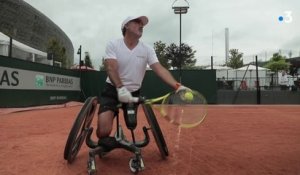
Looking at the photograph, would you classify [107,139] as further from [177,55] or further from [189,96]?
[177,55]

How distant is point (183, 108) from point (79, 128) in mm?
1287

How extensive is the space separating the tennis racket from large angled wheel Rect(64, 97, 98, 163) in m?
0.75

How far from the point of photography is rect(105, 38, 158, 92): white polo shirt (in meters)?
5.19

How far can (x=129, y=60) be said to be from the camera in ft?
17.2

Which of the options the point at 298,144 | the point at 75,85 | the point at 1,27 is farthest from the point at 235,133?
the point at 1,27

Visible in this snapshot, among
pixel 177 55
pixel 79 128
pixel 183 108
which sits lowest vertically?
pixel 79 128

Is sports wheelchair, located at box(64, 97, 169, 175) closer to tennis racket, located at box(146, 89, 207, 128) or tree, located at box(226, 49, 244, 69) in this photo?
tennis racket, located at box(146, 89, 207, 128)

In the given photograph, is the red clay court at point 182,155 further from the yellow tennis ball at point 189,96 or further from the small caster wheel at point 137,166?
the yellow tennis ball at point 189,96

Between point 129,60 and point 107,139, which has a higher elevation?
point 129,60

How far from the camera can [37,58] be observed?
87.1 ft

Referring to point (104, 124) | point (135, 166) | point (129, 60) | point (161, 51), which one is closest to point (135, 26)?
point (129, 60)

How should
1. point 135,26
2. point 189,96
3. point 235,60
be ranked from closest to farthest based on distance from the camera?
1. point 189,96
2. point 135,26
3. point 235,60

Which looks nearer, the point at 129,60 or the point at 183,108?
the point at 129,60

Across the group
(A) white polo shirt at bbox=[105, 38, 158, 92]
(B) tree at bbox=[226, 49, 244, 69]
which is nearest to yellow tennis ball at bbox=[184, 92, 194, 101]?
Answer: (A) white polo shirt at bbox=[105, 38, 158, 92]
